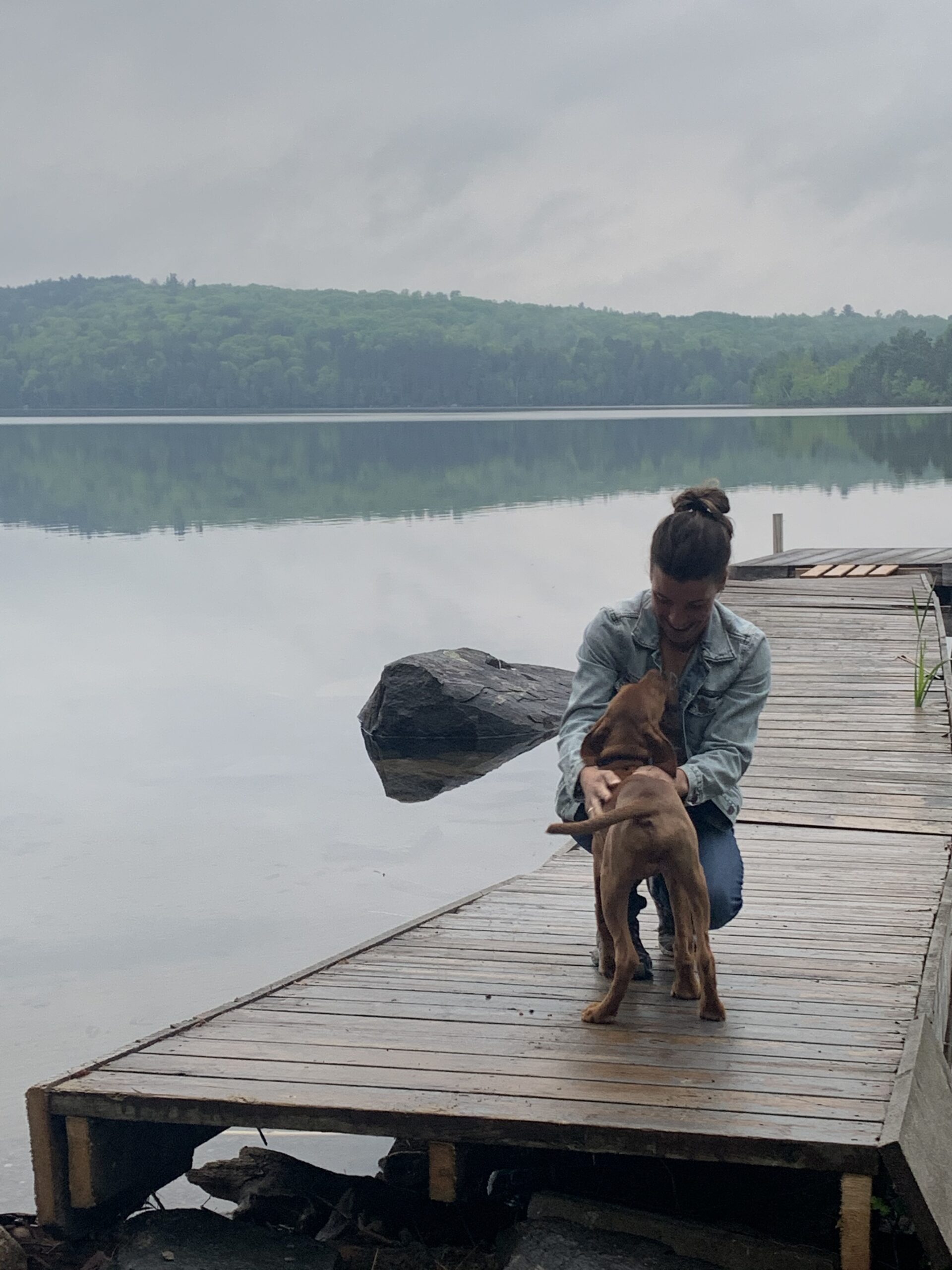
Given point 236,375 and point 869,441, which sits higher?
point 236,375

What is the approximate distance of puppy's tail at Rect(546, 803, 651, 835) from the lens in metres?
3.71

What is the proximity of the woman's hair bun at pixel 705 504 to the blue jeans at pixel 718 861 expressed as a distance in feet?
2.93

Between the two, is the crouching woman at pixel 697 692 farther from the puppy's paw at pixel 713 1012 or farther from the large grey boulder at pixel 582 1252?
the large grey boulder at pixel 582 1252

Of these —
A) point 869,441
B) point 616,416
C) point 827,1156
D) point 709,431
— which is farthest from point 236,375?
point 827,1156

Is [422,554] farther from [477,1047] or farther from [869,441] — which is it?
[869,441]

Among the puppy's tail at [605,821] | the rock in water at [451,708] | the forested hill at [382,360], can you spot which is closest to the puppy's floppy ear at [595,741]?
the puppy's tail at [605,821]

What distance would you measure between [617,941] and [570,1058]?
1.14ft

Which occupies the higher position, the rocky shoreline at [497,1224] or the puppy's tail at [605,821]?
the puppy's tail at [605,821]

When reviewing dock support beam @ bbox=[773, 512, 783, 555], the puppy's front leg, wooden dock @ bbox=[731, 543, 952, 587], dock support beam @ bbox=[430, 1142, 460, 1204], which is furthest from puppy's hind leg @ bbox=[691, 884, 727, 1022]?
dock support beam @ bbox=[773, 512, 783, 555]

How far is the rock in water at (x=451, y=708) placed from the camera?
12.8 metres

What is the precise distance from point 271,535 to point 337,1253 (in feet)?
90.5

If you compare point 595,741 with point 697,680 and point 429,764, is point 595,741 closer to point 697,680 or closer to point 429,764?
point 697,680

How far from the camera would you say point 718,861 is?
430 cm

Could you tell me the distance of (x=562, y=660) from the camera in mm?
17094
